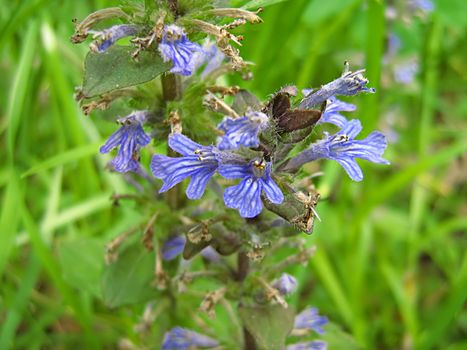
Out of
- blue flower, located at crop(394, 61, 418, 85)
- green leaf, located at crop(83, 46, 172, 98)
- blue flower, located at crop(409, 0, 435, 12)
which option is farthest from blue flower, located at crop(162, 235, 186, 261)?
blue flower, located at crop(394, 61, 418, 85)

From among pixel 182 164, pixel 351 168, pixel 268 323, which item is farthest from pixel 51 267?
pixel 351 168

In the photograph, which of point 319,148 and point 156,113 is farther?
point 156,113

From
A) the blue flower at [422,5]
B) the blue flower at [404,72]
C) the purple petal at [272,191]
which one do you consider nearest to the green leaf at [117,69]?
the purple petal at [272,191]

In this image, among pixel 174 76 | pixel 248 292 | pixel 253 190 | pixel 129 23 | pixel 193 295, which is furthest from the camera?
pixel 193 295

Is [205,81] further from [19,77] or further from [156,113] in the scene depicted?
[19,77]

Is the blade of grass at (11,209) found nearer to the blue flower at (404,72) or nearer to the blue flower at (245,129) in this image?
the blue flower at (245,129)

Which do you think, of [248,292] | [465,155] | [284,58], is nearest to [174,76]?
[248,292]

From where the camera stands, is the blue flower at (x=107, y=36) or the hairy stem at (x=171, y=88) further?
the hairy stem at (x=171, y=88)
